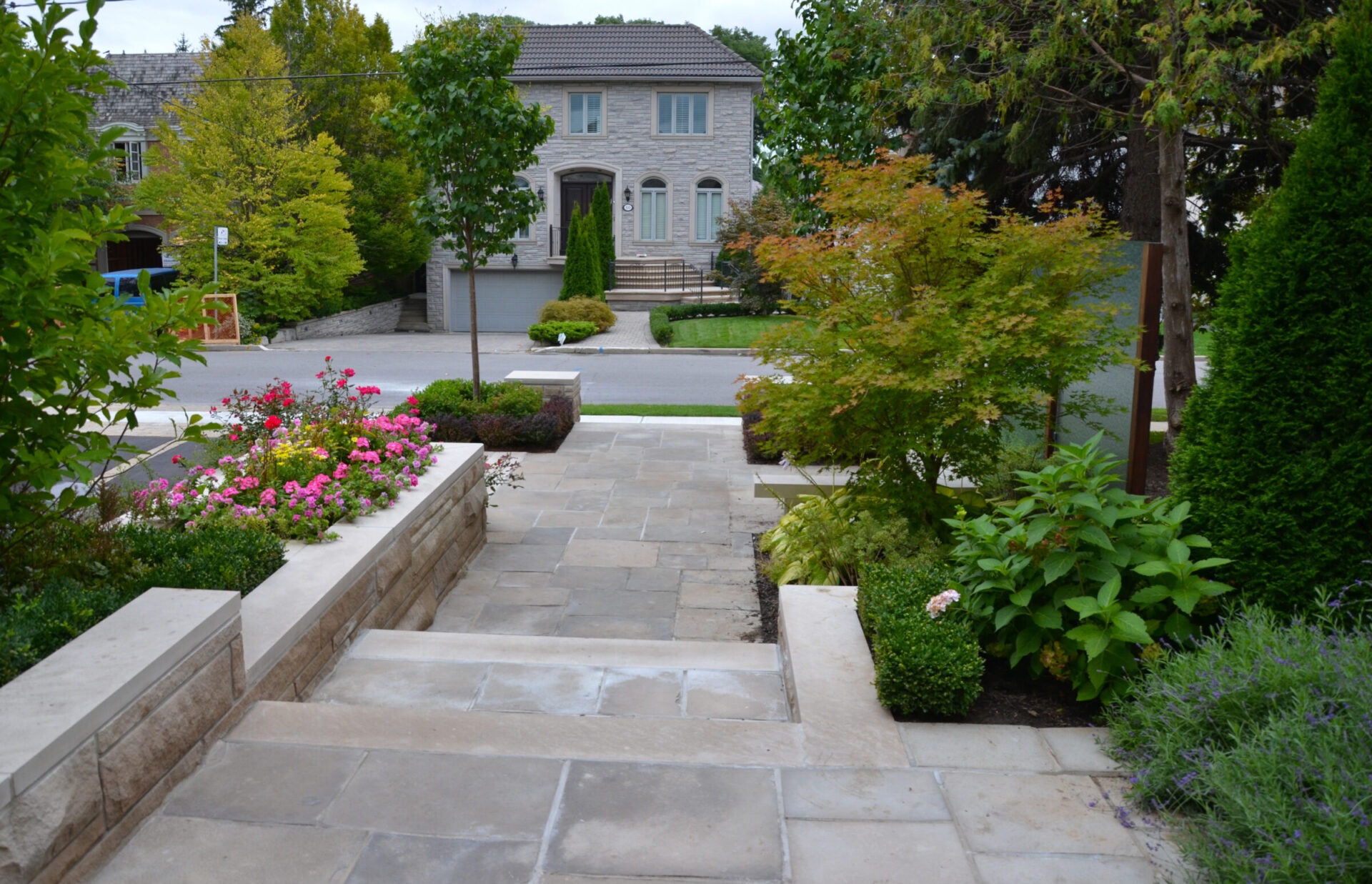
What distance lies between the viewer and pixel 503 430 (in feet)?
34.7

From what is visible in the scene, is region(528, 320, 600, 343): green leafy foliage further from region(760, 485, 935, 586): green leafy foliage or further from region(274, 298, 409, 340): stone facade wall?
region(760, 485, 935, 586): green leafy foliage

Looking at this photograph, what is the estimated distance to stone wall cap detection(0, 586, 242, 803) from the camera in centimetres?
265

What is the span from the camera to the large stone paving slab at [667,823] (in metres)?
2.90

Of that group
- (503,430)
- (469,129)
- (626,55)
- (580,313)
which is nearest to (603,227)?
(580,313)

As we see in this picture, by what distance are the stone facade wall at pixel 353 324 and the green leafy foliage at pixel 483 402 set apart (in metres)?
15.8

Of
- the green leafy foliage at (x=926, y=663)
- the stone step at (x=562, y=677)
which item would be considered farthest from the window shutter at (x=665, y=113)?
the green leafy foliage at (x=926, y=663)

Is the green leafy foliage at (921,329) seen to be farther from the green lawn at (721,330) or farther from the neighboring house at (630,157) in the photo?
the neighboring house at (630,157)

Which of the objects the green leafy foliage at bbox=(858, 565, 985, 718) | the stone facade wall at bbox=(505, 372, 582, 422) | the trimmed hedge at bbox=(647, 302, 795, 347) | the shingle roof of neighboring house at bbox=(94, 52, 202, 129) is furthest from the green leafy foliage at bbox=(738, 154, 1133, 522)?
the shingle roof of neighboring house at bbox=(94, 52, 202, 129)

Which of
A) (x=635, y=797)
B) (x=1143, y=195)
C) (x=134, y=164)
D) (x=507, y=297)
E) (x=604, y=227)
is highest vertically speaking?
(x=134, y=164)

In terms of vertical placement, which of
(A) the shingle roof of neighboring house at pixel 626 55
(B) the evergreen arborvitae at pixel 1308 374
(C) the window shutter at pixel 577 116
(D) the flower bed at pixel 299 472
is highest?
(A) the shingle roof of neighboring house at pixel 626 55

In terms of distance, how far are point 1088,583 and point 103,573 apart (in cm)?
384

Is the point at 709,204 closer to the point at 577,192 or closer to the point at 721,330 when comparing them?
the point at 577,192

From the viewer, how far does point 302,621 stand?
167 inches

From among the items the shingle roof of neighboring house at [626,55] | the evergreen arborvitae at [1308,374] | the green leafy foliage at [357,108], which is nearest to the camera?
the evergreen arborvitae at [1308,374]
